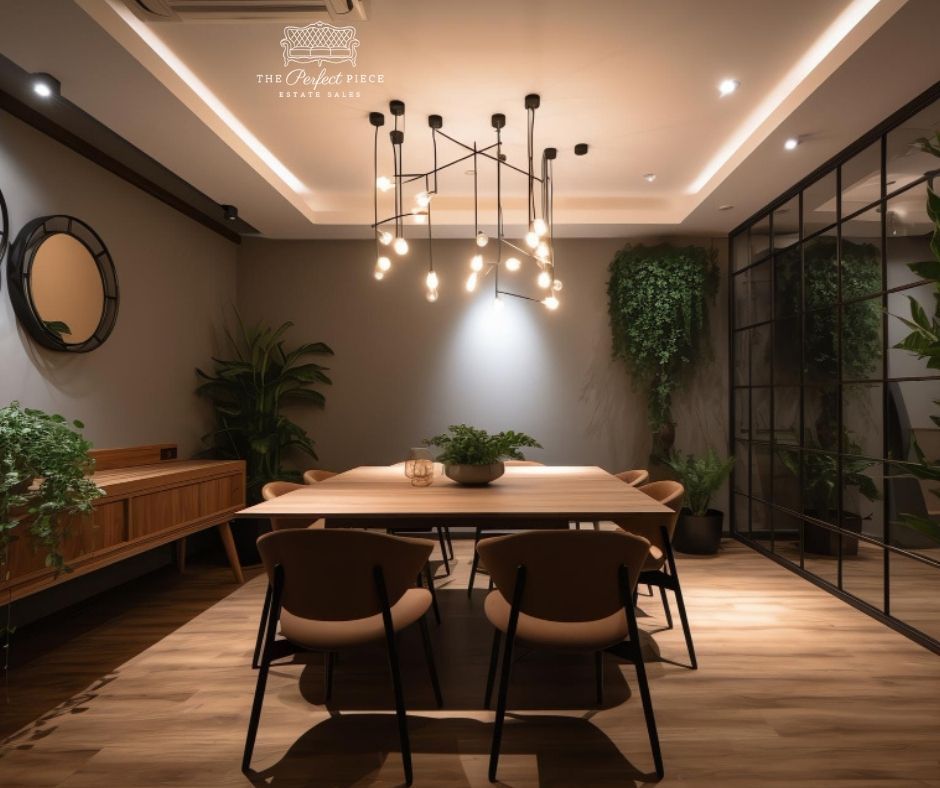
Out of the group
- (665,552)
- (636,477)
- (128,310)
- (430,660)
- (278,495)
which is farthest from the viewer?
(128,310)

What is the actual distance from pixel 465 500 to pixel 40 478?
181cm

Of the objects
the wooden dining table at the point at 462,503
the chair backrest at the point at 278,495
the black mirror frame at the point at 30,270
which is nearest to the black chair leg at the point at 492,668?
the wooden dining table at the point at 462,503

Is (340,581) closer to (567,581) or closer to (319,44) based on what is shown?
(567,581)

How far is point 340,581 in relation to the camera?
1.90m

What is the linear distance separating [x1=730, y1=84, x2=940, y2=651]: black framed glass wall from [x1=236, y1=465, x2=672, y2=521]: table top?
1.17m

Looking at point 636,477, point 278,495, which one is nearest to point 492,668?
point 278,495

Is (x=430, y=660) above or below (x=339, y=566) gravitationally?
below

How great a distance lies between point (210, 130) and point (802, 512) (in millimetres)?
4686

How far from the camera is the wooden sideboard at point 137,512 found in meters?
2.46

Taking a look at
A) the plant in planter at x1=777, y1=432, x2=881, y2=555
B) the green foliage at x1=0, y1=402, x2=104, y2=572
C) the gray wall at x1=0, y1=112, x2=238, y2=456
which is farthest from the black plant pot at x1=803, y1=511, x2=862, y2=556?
the gray wall at x1=0, y1=112, x2=238, y2=456

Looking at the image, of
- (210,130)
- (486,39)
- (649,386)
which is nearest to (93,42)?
(210,130)

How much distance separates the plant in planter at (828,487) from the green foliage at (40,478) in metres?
4.17

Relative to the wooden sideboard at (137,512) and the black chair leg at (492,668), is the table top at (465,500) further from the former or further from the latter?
the wooden sideboard at (137,512)

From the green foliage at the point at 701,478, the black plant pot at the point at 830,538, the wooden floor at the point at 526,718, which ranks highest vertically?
the green foliage at the point at 701,478
